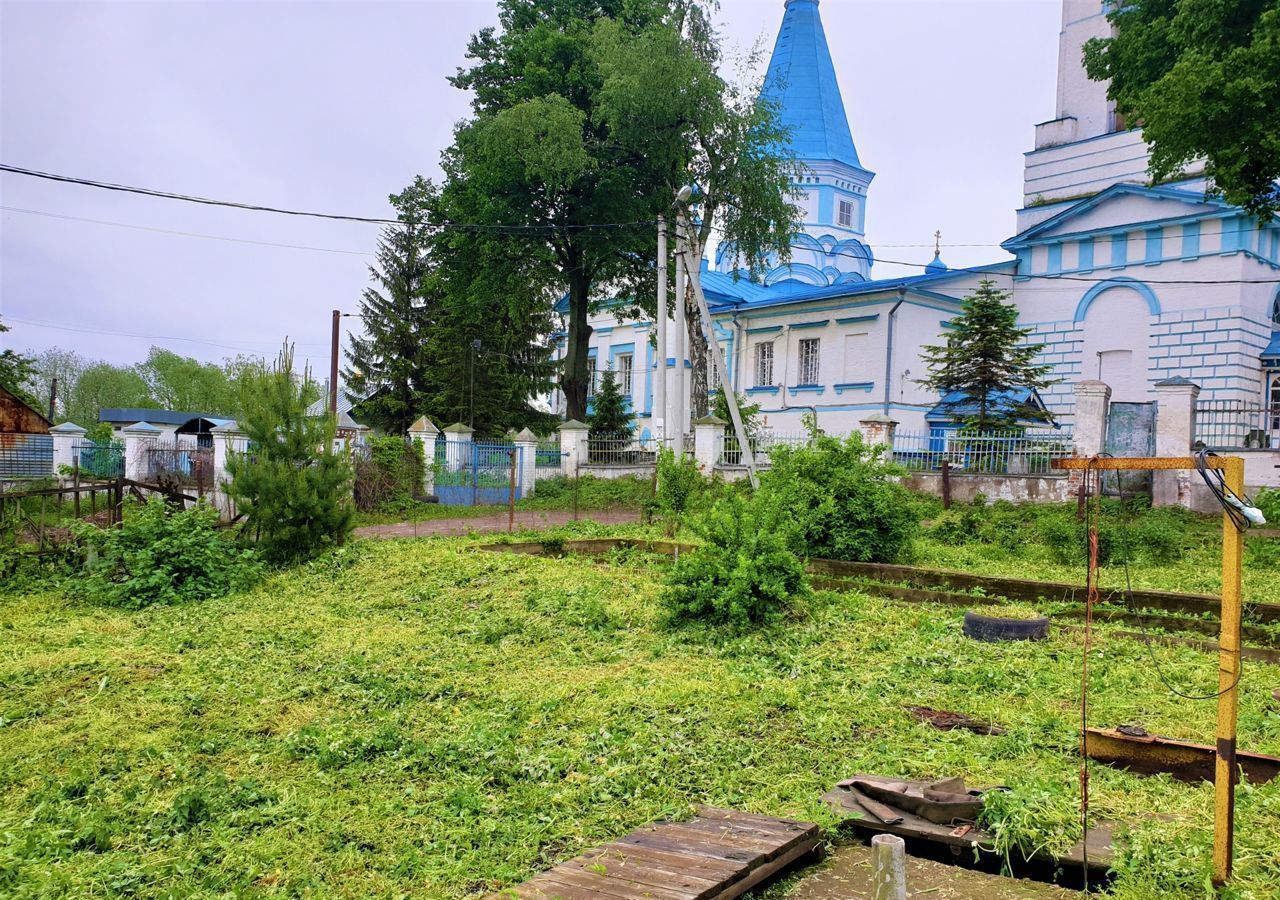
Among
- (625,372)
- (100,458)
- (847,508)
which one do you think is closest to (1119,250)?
(847,508)

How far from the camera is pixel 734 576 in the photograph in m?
8.50

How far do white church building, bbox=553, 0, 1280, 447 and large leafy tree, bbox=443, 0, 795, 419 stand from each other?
10.1 ft

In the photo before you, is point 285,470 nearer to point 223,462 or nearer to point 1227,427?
point 223,462

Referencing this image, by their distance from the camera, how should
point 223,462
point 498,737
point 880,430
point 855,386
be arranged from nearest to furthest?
point 498,737
point 223,462
point 880,430
point 855,386

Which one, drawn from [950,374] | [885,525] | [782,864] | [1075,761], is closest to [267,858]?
[782,864]

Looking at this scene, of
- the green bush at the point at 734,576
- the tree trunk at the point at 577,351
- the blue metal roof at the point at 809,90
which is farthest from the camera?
the blue metal roof at the point at 809,90

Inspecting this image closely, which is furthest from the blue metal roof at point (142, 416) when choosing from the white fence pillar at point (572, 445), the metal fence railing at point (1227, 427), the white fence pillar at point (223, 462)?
the metal fence railing at point (1227, 427)

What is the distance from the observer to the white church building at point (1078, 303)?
23.9 m

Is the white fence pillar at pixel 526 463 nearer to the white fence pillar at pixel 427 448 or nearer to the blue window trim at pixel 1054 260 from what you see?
the white fence pillar at pixel 427 448

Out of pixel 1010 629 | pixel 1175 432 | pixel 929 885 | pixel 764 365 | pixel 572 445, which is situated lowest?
pixel 929 885

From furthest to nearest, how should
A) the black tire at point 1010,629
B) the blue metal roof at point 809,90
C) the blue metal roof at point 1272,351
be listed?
the blue metal roof at point 809,90
the blue metal roof at point 1272,351
the black tire at point 1010,629

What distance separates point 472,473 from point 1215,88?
17691 mm

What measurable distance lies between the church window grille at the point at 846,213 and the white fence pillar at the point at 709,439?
21412mm

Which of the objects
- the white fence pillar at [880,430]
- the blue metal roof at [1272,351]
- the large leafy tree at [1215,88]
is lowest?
the white fence pillar at [880,430]
